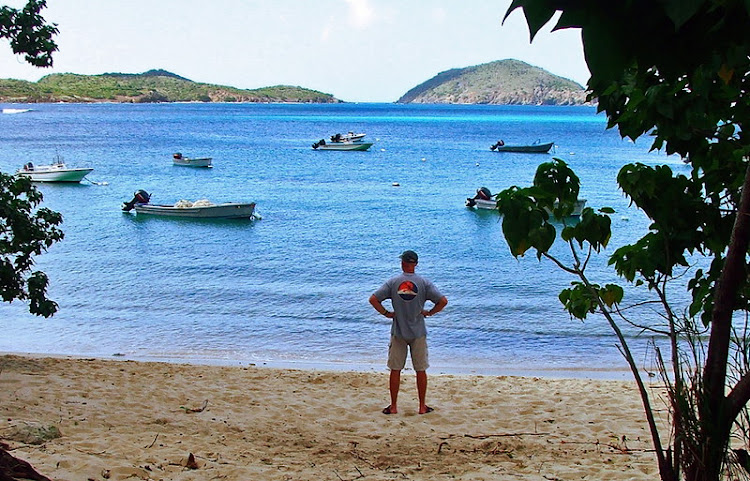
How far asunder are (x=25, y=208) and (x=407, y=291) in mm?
5158

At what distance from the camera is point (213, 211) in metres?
32.5

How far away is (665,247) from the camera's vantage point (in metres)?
3.70

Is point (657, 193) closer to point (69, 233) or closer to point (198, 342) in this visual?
point (198, 342)

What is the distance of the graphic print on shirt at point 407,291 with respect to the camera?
867 cm

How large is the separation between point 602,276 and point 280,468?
657 inches

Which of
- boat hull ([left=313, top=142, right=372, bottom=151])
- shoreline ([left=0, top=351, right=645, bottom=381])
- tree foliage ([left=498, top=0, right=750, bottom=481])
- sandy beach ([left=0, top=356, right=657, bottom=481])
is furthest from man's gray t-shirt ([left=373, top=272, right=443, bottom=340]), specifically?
boat hull ([left=313, top=142, right=372, bottom=151])

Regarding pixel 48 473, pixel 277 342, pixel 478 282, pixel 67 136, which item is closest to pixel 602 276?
pixel 478 282

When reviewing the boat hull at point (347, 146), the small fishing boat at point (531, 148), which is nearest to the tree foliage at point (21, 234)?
the boat hull at point (347, 146)

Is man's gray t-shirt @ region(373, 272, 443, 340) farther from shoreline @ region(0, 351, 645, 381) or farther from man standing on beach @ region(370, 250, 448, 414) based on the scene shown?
shoreline @ region(0, 351, 645, 381)

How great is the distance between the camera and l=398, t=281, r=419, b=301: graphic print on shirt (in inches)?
341

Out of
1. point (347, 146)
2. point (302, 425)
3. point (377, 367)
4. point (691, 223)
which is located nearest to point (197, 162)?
point (347, 146)

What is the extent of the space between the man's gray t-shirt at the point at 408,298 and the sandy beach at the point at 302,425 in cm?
113

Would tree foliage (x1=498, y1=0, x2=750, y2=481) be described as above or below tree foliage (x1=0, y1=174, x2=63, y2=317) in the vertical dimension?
above

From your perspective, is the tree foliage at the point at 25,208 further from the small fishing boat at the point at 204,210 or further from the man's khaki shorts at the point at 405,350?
the small fishing boat at the point at 204,210
